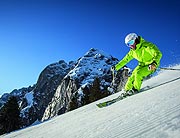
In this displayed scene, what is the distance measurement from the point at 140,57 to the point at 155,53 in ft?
2.60

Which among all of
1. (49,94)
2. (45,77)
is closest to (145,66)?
(49,94)

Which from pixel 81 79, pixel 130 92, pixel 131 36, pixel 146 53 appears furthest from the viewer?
pixel 81 79

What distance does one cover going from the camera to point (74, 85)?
113062mm

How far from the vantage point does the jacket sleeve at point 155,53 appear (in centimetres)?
774

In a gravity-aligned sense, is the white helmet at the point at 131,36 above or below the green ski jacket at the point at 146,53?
above

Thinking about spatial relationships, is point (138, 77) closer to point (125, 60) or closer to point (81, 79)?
point (125, 60)

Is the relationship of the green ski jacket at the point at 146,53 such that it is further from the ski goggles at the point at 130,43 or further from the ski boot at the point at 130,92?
the ski boot at the point at 130,92

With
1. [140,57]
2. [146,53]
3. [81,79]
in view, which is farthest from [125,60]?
[81,79]

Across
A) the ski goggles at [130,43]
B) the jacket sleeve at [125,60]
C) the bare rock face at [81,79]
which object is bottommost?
the jacket sleeve at [125,60]

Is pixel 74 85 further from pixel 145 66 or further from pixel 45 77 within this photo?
pixel 145 66

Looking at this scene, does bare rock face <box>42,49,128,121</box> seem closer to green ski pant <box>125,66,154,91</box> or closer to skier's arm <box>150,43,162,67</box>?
green ski pant <box>125,66,154,91</box>

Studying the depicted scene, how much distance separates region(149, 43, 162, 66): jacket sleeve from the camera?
774cm

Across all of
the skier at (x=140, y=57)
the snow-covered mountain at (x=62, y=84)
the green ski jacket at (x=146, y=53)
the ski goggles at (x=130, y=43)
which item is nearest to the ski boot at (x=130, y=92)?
the skier at (x=140, y=57)

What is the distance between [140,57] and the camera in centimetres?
858
